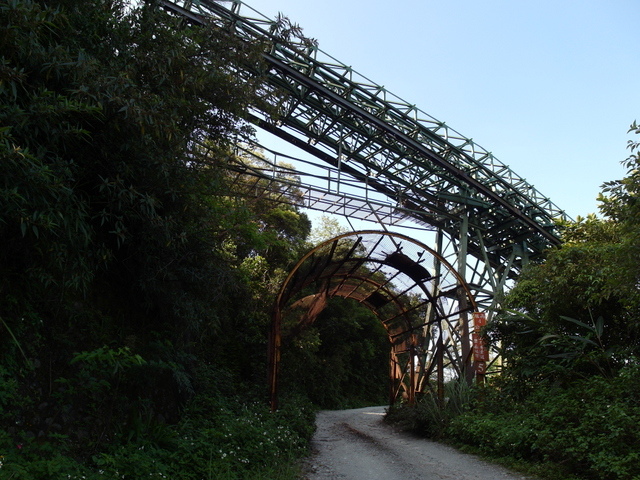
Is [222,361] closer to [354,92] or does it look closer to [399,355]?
[399,355]

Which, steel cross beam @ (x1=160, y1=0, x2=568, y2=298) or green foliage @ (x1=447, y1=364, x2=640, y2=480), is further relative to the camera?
steel cross beam @ (x1=160, y1=0, x2=568, y2=298)

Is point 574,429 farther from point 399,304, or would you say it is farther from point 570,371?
point 399,304

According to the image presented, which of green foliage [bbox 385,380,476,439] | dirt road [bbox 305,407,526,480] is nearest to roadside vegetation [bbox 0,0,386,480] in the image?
dirt road [bbox 305,407,526,480]

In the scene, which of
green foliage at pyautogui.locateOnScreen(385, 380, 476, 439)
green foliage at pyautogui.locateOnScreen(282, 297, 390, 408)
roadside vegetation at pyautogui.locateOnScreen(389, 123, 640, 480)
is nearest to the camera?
roadside vegetation at pyautogui.locateOnScreen(389, 123, 640, 480)

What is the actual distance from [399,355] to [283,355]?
3.35 m

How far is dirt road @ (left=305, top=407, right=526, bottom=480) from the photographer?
657cm

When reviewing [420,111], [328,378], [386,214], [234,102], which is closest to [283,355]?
[386,214]

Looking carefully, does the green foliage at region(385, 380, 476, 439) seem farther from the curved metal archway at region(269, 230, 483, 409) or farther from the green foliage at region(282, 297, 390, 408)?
the green foliage at region(282, 297, 390, 408)

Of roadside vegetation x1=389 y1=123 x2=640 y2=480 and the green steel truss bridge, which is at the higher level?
the green steel truss bridge

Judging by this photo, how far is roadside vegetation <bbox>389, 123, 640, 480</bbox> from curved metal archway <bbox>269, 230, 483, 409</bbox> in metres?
1.25

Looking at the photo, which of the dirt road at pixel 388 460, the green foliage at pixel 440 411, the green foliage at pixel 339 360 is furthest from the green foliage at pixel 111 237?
the green foliage at pixel 339 360

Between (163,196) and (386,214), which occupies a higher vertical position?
(386,214)

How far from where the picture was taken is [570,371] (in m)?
8.22

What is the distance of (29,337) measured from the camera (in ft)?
16.5
